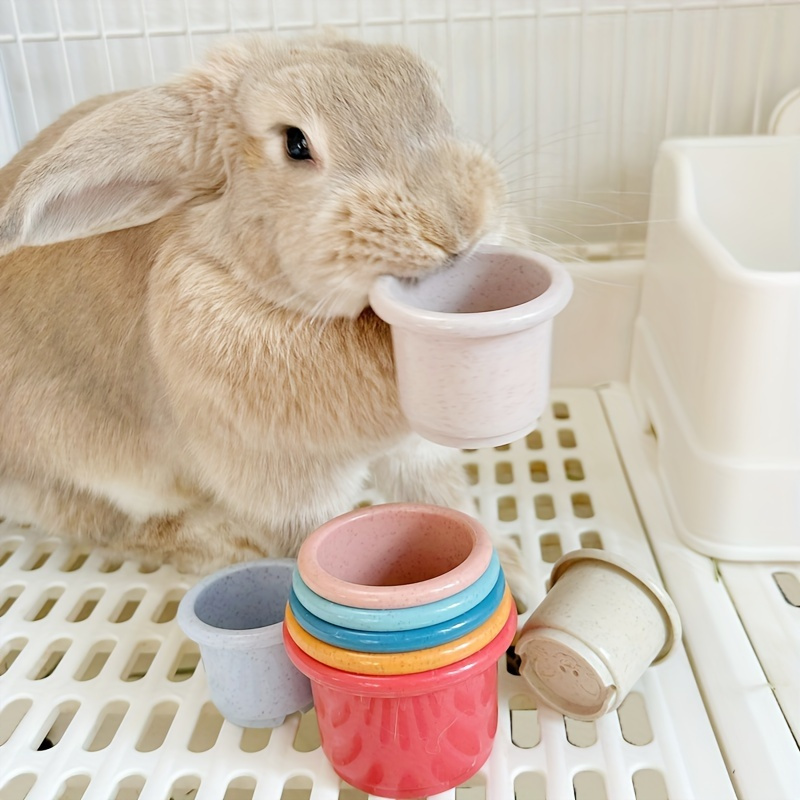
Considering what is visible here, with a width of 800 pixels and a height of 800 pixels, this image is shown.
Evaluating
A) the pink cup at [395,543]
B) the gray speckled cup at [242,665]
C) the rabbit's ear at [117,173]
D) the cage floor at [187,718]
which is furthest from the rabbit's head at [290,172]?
the cage floor at [187,718]

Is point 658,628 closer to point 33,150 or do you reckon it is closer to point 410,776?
point 410,776

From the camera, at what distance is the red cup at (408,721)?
76 cm

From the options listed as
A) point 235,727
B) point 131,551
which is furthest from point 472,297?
point 131,551

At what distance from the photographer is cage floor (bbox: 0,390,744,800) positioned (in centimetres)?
84

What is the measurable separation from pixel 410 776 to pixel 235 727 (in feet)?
0.67

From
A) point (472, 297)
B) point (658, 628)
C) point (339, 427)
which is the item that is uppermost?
point (472, 297)

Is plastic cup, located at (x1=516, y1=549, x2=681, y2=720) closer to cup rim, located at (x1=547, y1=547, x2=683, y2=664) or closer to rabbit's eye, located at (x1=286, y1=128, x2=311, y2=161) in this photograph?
cup rim, located at (x1=547, y1=547, x2=683, y2=664)

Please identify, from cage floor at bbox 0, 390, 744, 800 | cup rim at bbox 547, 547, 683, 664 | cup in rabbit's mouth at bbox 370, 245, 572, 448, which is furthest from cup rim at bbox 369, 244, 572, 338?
cage floor at bbox 0, 390, 744, 800

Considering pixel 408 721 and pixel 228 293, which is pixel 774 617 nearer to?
pixel 408 721

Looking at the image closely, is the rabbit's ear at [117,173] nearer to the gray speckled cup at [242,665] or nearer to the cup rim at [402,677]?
the gray speckled cup at [242,665]

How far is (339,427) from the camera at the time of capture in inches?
37.9

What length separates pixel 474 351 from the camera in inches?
30.5

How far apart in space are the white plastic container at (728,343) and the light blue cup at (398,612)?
43 cm

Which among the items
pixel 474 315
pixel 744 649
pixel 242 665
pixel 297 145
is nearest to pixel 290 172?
pixel 297 145
